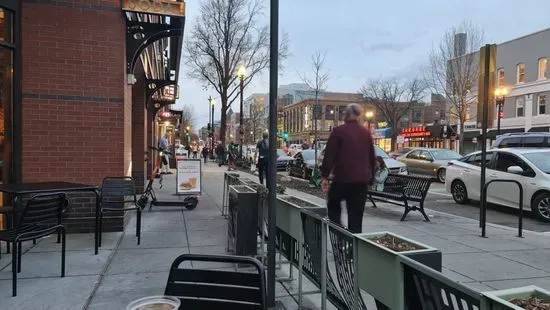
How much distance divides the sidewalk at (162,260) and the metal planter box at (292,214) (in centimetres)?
66

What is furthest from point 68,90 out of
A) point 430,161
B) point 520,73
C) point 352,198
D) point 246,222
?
point 520,73

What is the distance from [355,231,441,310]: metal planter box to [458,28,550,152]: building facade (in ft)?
115

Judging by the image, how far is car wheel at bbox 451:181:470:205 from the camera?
12.8 meters

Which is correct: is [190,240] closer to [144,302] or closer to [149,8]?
[149,8]

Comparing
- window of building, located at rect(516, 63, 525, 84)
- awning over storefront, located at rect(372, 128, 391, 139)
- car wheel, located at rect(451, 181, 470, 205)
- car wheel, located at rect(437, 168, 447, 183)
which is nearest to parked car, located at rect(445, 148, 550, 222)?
car wheel, located at rect(451, 181, 470, 205)

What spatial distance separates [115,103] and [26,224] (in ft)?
11.2

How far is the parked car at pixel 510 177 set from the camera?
1024 cm

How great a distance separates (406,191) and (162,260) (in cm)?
622

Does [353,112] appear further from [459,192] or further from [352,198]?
[459,192]

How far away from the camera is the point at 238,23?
118 ft

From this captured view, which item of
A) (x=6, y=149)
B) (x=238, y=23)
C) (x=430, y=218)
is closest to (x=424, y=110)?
(x=238, y=23)

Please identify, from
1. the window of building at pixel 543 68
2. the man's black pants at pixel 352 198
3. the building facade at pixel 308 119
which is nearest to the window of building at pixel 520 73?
the window of building at pixel 543 68

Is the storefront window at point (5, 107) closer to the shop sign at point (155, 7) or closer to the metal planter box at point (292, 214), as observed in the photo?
the shop sign at point (155, 7)

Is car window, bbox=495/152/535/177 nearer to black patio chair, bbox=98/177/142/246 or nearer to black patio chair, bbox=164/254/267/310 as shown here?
black patio chair, bbox=98/177/142/246
